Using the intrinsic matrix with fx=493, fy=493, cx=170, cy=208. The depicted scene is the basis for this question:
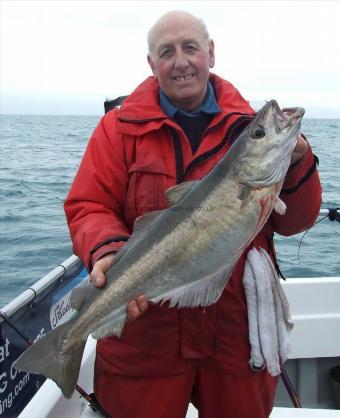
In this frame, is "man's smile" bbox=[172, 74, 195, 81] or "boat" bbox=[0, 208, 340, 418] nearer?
"man's smile" bbox=[172, 74, 195, 81]

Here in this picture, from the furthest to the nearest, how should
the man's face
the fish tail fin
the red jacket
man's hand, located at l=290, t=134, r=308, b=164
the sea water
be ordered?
the sea water → the man's face → the red jacket → the fish tail fin → man's hand, located at l=290, t=134, r=308, b=164

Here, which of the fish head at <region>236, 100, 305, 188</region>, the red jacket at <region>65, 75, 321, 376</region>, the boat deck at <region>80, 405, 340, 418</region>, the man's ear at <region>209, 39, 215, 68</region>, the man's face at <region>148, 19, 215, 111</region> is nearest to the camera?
the fish head at <region>236, 100, 305, 188</region>

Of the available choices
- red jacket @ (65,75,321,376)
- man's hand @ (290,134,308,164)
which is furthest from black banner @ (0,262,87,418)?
man's hand @ (290,134,308,164)

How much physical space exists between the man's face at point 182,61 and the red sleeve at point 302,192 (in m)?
0.90

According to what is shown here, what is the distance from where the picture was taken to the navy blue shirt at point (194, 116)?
338 centimetres

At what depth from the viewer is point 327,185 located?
17.2 metres

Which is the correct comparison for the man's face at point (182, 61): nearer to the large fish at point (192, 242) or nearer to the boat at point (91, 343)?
the large fish at point (192, 242)

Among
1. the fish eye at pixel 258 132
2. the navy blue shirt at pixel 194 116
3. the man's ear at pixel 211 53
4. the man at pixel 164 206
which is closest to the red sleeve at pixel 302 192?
the man at pixel 164 206

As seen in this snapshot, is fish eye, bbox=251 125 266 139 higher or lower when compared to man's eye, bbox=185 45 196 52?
lower

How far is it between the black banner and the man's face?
237 cm

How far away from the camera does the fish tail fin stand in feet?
9.93

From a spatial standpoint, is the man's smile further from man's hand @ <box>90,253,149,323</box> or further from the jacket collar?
man's hand @ <box>90,253,149,323</box>

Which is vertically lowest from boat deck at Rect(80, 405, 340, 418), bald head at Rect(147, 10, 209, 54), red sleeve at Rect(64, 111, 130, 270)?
boat deck at Rect(80, 405, 340, 418)

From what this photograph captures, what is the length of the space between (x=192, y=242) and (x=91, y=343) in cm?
239
